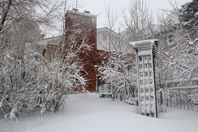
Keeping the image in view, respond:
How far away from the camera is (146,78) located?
800cm

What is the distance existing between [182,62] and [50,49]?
15.2 feet

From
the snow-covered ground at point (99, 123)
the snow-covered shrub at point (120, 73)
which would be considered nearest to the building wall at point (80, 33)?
the snow-covered shrub at point (120, 73)

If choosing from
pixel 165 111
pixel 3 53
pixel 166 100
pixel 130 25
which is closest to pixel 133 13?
pixel 130 25

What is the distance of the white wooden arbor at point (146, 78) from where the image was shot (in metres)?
7.72

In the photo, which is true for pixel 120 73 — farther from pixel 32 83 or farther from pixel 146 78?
pixel 32 83

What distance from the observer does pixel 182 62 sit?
31.4 ft

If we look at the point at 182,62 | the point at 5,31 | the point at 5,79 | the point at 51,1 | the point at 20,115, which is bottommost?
the point at 20,115

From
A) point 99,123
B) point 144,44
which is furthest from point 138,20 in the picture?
point 99,123

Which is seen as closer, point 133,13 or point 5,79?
point 5,79

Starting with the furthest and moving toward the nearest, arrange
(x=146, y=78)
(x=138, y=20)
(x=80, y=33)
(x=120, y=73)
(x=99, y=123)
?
(x=138, y=20) < (x=80, y=33) < (x=120, y=73) < (x=146, y=78) < (x=99, y=123)

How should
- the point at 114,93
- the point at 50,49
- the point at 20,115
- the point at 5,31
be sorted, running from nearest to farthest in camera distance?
the point at 20,115, the point at 5,31, the point at 50,49, the point at 114,93

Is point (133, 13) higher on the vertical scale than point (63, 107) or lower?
higher

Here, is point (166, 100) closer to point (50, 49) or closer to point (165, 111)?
point (165, 111)

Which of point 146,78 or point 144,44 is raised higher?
point 144,44
